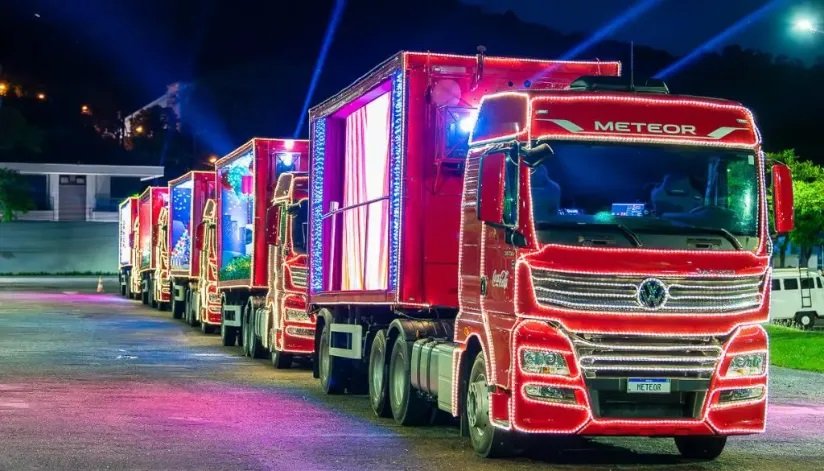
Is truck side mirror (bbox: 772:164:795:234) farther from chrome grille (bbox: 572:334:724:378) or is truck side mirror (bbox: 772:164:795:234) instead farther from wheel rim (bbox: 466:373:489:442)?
wheel rim (bbox: 466:373:489:442)

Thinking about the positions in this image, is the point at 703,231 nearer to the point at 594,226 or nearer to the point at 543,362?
the point at 594,226

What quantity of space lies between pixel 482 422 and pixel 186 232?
27.8 meters

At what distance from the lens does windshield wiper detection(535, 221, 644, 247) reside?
11.2 m

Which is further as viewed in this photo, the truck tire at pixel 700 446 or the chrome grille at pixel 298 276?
the chrome grille at pixel 298 276

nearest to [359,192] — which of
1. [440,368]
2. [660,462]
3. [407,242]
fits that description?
[407,242]

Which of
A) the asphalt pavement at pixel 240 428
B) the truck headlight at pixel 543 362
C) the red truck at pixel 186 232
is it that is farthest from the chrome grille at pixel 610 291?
the red truck at pixel 186 232

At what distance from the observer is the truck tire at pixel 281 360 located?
22109 millimetres

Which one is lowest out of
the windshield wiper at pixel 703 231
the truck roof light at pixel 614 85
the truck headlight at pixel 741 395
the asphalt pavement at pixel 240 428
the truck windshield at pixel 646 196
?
the asphalt pavement at pixel 240 428

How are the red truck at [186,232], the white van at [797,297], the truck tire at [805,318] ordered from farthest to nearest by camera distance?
the truck tire at [805,318], the white van at [797,297], the red truck at [186,232]

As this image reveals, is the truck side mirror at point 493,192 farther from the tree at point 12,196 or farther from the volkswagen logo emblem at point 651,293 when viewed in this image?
the tree at point 12,196

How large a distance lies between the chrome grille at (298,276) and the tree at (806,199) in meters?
14.4

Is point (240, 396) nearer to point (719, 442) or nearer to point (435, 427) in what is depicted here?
point (435, 427)

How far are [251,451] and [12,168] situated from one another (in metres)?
→ 80.6

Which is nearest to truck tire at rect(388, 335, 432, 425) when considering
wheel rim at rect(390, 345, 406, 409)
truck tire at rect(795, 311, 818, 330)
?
wheel rim at rect(390, 345, 406, 409)
